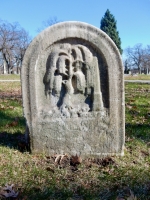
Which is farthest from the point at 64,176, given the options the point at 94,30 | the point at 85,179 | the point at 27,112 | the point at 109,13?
the point at 109,13

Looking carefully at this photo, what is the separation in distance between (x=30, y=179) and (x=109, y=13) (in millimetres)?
39188

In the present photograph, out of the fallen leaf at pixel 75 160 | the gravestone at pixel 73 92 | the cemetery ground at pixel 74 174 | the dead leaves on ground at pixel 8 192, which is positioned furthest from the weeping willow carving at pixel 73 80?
the dead leaves on ground at pixel 8 192

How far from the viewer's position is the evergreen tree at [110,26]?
37250 mm

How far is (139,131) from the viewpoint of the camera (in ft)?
13.4

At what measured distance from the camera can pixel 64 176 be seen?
8.69 ft

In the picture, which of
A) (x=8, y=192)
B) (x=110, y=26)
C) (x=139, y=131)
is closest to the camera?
(x=8, y=192)

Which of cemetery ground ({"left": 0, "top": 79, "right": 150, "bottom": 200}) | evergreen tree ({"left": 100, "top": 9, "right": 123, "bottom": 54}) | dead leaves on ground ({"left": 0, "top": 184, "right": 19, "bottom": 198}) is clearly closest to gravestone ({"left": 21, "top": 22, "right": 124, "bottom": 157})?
cemetery ground ({"left": 0, "top": 79, "right": 150, "bottom": 200})

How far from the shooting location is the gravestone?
2.92m

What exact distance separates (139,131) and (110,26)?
36.0 metres

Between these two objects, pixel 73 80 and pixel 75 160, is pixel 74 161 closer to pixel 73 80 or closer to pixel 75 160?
pixel 75 160

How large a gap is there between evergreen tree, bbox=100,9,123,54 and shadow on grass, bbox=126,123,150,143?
34381mm

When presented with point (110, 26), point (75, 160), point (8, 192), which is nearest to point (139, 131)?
point (75, 160)

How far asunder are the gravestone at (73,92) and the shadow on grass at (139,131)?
82cm

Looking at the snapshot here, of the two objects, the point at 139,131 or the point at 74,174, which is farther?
the point at 139,131
